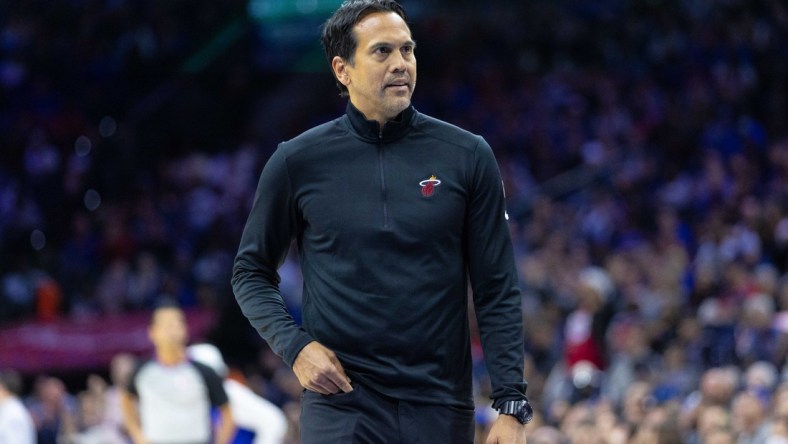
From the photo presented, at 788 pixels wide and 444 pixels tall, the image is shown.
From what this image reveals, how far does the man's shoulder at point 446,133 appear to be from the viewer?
3.76m

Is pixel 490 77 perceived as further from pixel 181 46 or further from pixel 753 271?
pixel 753 271

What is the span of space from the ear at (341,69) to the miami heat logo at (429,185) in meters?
0.39

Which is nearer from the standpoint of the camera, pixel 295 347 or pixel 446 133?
pixel 295 347

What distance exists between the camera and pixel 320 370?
11.6 ft

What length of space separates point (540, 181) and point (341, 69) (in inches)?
523

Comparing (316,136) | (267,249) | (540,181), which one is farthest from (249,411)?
(540,181)

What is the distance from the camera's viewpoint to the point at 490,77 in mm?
19391

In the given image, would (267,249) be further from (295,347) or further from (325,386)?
(325,386)

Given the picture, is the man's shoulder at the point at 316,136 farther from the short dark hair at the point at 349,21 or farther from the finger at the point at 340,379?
the finger at the point at 340,379

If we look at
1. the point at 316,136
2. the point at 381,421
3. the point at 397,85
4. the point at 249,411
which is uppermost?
the point at 397,85

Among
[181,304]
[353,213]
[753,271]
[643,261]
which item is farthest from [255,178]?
[353,213]

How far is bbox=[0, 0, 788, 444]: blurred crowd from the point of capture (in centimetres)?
1078

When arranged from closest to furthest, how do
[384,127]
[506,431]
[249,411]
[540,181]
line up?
[506,431]
[384,127]
[249,411]
[540,181]

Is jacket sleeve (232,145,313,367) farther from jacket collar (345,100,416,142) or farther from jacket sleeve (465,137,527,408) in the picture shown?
jacket sleeve (465,137,527,408)
